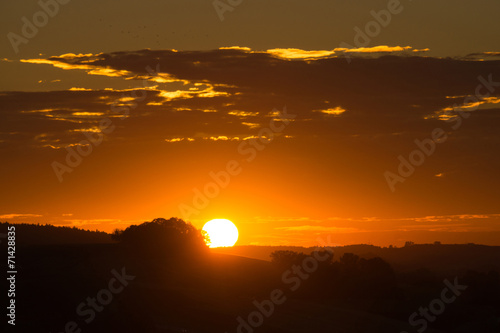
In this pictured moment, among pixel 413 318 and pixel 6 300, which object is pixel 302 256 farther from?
pixel 6 300

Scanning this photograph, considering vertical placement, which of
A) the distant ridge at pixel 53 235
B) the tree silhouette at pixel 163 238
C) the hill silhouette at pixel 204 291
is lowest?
the hill silhouette at pixel 204 291

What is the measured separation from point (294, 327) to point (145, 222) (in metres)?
16.8

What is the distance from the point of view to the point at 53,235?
65062mm

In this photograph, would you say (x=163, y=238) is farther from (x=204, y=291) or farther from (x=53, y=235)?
(x=53, y=235)

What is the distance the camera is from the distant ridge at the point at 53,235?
2477 inches

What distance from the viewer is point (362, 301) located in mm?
61000

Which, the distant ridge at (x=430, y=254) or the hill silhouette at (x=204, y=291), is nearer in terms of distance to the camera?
the hill silhouette at (x=204, y=291)

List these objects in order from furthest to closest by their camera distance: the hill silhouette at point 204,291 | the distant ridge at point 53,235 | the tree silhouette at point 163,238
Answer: the distant ridge at point 53,235
the tree silhouette at point 163,238
the hill silhouette at point 204,291

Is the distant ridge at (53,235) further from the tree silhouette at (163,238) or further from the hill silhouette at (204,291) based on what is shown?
the tree silhouette at (163,238)

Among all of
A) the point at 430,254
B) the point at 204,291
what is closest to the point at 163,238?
the point at 204,291

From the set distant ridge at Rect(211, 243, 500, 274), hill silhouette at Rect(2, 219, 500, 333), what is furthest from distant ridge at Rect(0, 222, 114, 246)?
distant ridge at Rect(211, 243, 500, 274)

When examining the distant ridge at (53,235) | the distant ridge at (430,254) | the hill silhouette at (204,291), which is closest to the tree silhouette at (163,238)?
the hill silhouette at (204,291)

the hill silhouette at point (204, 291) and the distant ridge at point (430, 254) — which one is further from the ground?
the distant ridge at point (430, 254)

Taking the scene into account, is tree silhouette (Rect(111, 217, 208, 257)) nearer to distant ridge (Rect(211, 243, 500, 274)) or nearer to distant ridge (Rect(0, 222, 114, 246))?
distant ridge (Rect(0, 222, 114, 246))
